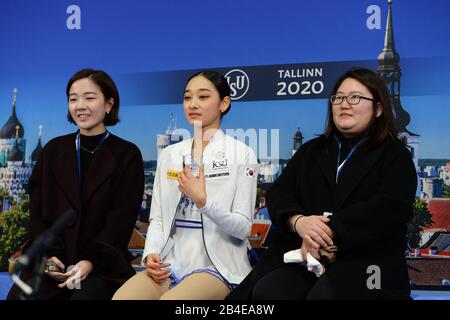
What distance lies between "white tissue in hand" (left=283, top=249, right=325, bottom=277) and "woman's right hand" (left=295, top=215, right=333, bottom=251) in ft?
0.16

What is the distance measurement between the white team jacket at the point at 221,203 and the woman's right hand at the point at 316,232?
0.40 metres

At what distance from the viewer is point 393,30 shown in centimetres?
332

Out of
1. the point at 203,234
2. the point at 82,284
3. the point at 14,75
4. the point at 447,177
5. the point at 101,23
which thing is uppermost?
the point at 101,23

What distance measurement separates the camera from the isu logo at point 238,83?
11.8 ft

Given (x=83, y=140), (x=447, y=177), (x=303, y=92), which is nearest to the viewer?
(x=83, y=140)

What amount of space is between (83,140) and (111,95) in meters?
0.27

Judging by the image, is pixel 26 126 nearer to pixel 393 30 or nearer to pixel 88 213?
pixel 88 213

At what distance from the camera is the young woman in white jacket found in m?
2.56

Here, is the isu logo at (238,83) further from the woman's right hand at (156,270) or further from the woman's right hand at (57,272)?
the woman's right hand at (57,272)

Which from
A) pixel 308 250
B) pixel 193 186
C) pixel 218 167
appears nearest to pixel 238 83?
pixel 218 167

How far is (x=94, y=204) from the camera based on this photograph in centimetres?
285

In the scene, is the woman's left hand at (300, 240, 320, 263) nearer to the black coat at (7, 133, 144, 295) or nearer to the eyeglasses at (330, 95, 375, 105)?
the eyeglasses at (330, 95, 375, 105)

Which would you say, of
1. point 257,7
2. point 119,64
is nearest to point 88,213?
point 119,64

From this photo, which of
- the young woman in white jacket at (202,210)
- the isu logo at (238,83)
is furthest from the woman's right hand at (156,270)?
the isu logo at (238,83)
